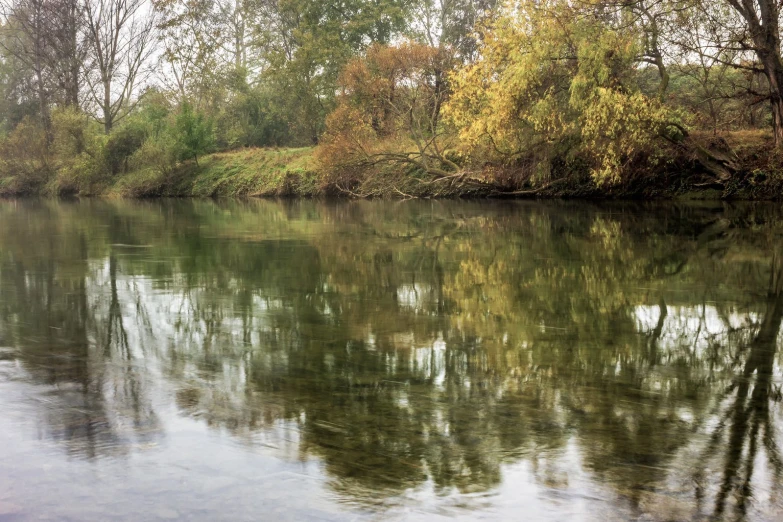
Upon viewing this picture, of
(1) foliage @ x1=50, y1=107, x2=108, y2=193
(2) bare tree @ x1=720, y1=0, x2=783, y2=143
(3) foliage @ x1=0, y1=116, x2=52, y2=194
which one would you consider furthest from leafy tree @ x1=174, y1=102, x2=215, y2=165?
(2) bare tree @ x1=720, y1=0, x2=783, y2=143

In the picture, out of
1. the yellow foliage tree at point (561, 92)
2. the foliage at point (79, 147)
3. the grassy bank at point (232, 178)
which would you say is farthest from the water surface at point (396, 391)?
the foliage at point (79, 147)

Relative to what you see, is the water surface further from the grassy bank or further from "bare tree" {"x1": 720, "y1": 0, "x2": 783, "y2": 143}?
the grassy bank

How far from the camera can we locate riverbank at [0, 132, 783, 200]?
74.0 feet

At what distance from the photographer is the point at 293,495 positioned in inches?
121

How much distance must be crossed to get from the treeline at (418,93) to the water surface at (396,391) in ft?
42.7

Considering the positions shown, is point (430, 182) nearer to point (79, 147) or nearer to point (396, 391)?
point (396, 391)

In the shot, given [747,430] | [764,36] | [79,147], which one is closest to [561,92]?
[764,36]

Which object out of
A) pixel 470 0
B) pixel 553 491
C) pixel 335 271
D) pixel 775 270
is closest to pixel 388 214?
pixel 335 271

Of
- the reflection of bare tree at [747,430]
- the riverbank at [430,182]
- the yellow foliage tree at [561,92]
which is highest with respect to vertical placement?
the yellow foliage tree at [561,92]

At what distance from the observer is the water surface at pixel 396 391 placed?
3088 millimetres

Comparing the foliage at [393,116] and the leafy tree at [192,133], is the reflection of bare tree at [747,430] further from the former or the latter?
the leafy tree at [192,133]

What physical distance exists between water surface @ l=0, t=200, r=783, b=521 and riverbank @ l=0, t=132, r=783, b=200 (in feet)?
46.6

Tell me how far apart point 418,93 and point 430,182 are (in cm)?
466

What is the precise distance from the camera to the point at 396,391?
4438 mm
